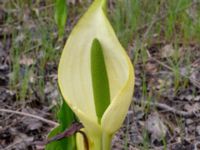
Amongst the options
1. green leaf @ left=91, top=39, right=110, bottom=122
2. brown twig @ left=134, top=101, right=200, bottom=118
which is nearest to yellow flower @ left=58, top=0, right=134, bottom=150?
green leaf @ left=91, top=39, right=110, bottom=122

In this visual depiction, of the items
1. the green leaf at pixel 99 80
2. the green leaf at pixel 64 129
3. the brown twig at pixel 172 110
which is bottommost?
the brown twig at pixel 172 110

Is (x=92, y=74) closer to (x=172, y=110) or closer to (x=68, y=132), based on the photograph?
(x=68, y=132)

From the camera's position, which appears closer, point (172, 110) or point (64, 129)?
point (64, 129)

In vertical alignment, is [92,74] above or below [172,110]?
above

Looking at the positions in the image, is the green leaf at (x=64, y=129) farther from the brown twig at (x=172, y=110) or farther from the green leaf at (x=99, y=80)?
the brown twig at (x=172, y=110)

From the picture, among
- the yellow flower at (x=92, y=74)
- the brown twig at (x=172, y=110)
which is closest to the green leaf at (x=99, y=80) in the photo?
the yellow flower at (x=92, y=74)

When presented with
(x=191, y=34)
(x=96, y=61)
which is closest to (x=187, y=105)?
(x=191, y=34)

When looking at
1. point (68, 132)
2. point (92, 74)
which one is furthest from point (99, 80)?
point (68, 132)

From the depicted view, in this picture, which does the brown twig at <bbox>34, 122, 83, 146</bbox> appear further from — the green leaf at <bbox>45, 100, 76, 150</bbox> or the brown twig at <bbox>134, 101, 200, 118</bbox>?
the brown twig at <bbox>134, 101, 200, 118</bbox>

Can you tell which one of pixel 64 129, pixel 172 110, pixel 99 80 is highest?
pixel 99 80
